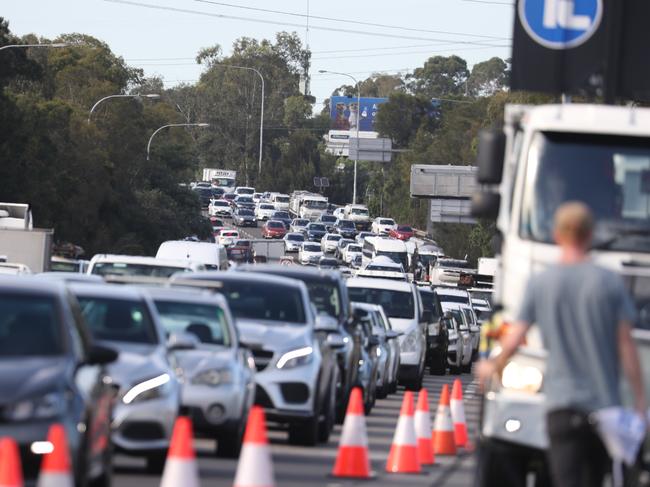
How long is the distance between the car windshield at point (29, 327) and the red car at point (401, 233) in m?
105

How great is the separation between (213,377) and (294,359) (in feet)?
8.13

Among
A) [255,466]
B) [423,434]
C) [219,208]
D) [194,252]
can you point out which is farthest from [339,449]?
[219,208]

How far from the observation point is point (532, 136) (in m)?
12.5

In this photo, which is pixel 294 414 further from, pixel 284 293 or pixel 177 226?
pixel 177 226

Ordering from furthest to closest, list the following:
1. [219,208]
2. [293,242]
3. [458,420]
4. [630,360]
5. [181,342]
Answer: [219,208] → [293,242] → [458,420] → [181,342] → [630,360]

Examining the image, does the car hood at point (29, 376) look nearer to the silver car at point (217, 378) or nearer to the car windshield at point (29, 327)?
the car windshield at point (29, 327)

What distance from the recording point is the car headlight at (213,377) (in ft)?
52.5

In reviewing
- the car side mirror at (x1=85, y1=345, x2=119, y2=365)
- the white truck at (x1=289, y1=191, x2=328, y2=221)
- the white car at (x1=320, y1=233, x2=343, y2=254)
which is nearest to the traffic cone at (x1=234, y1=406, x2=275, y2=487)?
the car side mirror at (x1=85, y1=345, x2=119, y2=365)

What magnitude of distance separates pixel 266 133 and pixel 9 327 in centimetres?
17241

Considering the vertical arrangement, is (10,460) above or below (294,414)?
above

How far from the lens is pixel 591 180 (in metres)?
12.3

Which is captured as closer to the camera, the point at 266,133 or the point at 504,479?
the point at 504,479

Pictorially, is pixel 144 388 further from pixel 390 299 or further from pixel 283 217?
pixel 283 217

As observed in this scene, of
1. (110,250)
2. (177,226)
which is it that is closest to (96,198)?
(110,250)
